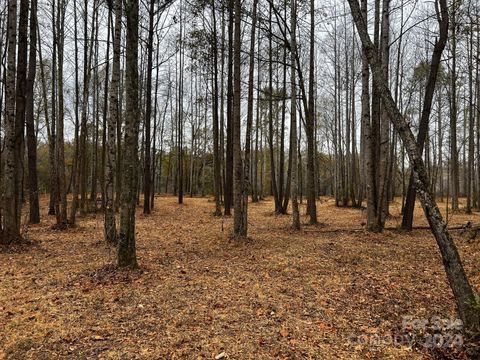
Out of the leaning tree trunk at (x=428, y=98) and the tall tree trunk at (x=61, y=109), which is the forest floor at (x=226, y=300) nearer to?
the leaning tree trunk at (x=428, y=98)

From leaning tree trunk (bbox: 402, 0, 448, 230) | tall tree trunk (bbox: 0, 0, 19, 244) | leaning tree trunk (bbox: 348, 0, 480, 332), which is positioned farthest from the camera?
leaning tree trunk (bbox: 402, 0, 448, 230)

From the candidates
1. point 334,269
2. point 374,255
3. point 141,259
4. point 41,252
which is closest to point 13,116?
point 41,252

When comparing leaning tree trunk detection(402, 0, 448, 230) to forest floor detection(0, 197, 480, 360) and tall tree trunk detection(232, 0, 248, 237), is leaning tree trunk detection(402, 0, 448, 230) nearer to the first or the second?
forest floor detection(0, 197, 480, 360)

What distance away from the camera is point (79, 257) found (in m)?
6.57

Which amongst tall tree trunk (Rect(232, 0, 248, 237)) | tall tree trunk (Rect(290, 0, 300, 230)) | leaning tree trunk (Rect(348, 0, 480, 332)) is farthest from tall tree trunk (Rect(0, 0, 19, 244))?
leaning tree trunk (Rect(348, 0, 480, 332))

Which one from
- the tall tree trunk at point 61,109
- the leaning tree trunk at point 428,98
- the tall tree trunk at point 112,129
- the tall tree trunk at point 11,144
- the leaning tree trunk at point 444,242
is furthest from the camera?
the tall tree trunk at point 61,109

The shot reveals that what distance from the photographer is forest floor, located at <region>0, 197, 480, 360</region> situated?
3.27 m

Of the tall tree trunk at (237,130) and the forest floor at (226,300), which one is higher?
the tall tree trunk at (237,130)

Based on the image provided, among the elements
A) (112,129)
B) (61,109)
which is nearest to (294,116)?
(112,129)

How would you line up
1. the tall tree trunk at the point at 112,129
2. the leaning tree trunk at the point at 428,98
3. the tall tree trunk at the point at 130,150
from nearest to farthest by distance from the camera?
the tall tree trunk at the point at 130,150
the tall tree trunk at the point at 112,129
the leaning tree trunk at the point at 428,98

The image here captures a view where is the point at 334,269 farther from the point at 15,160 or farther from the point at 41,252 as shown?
the point at 15,160

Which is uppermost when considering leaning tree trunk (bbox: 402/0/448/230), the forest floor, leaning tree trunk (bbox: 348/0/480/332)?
leaning tree trunk (bbox: 402/0/448/230)

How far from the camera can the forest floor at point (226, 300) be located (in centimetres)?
327

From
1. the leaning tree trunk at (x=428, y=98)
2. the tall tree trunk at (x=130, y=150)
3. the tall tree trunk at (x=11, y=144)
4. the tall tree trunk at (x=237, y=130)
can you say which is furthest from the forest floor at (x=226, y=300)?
the leaning tree trunk at (x=428, y=98)
